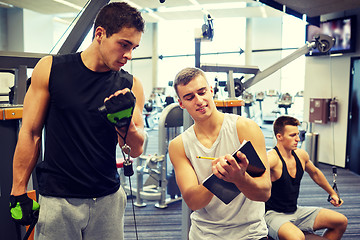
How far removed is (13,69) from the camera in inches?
94.0

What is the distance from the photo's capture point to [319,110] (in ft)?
19.3

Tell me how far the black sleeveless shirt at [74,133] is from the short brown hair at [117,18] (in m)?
0.19

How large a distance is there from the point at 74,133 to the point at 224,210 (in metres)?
0.77

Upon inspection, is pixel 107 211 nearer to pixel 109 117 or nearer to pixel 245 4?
pixel 109 117

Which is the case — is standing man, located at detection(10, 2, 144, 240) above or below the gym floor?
above

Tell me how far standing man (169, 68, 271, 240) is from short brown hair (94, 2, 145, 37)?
1.39 ft

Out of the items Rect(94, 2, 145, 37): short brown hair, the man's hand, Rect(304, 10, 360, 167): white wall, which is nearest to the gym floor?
Rect(304, 10, 360, 167): white wall

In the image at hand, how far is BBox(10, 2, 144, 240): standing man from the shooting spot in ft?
4.22

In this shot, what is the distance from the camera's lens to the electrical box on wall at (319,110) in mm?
5812

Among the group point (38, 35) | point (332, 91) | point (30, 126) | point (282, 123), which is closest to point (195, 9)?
point (38, 35)

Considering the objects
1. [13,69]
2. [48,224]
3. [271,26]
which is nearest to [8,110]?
[13,69]

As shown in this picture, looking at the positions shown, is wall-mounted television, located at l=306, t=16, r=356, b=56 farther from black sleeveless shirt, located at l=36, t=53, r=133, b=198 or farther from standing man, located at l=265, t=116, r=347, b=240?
black sleeveless shirt, located at l=36, t=53, r=133, b=198

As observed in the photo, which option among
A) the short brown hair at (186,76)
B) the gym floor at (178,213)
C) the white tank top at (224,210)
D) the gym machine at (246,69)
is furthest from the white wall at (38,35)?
the white tank top at (224,210)

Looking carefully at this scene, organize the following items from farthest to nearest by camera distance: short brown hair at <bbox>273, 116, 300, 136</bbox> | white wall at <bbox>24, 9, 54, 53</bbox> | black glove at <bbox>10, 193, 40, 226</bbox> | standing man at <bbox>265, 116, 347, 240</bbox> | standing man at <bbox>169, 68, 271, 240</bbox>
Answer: white wall at <bbox>24, 9, 54, 53</bbox> → short brown hair at <bbox>273, 116, 300, 136</bbox> → standing man at <bbox>265, 116, 347, 240</bbox> → standing man at <bbox>169, 68, 271, 240</bbox> → black glove at <bbox>10, 193, 40, 226</bbox>
